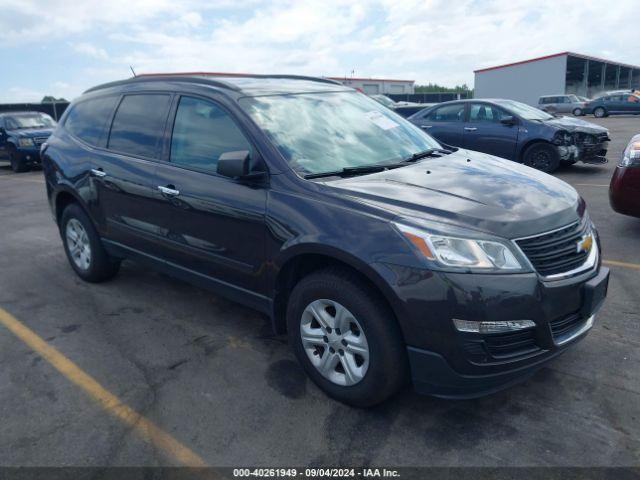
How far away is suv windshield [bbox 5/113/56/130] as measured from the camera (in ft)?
52.5

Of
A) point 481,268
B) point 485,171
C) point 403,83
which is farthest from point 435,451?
point 403,83

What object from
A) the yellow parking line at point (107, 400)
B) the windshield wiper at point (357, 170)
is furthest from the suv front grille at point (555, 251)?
the yellow parking line at point (107, 400)

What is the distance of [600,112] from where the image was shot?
3158 cm

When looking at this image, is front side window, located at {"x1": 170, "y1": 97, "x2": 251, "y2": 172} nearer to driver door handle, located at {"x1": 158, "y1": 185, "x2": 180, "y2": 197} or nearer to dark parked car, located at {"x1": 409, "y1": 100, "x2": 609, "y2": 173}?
driver door handle, located at {"x1": 158, "y1": 185, "x2": 180, "y2": 197}

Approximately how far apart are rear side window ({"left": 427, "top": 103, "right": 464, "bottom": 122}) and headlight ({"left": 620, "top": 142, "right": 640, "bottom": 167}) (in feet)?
17.7

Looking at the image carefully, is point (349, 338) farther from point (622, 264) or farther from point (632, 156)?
point (632, 156)

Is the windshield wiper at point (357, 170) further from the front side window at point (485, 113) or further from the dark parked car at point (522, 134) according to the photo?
the front side window at point (485, 113)

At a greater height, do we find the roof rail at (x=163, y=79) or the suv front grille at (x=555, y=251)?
the roof rail at (x=163, y=79)

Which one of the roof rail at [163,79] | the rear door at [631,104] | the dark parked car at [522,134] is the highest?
the roof rail at [163,79]

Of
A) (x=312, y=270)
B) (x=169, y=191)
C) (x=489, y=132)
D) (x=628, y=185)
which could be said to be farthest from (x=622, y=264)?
(x=489, y=132)

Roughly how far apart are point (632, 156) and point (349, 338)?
171 inches

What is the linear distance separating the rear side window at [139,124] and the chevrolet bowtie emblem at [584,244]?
9.62 ft

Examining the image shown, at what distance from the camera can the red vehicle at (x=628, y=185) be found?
550cm

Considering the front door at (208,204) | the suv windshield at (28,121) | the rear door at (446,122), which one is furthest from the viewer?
the suv windshield at (28,121)
